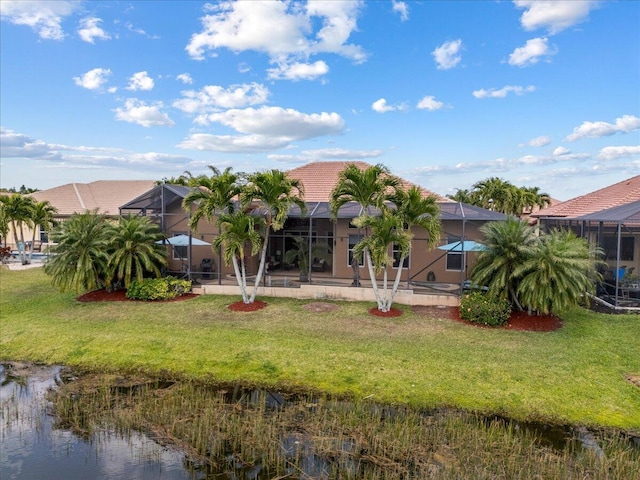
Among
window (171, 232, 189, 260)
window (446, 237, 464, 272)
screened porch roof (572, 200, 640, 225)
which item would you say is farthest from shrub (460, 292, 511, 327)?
window (171, 232, 189, 260)

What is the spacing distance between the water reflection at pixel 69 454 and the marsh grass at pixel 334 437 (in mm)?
292

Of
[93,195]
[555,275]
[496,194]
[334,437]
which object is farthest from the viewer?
[496,194]

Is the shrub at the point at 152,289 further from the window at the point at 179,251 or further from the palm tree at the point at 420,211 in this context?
the palm tree at the point at 420,211

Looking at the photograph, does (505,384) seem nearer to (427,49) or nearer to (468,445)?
(468,445)

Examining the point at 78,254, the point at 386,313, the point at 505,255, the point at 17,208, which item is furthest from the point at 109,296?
the point at 505,255

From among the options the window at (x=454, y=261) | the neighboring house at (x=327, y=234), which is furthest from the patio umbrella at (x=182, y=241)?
the window at (x=454, y=261)

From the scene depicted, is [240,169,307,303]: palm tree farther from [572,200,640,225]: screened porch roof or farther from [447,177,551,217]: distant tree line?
[447,177,551,217]: distant tree line

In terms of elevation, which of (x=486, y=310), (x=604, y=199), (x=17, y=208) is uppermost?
(x=604, y=199)

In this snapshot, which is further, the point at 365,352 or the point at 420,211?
the point at 420,211

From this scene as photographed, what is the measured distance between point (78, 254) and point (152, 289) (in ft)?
9.76

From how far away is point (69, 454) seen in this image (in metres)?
6.87

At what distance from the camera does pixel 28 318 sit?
14.2 metres

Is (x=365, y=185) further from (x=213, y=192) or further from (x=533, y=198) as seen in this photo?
(x=533, y=198)

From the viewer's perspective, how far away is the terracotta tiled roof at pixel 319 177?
2195cm
